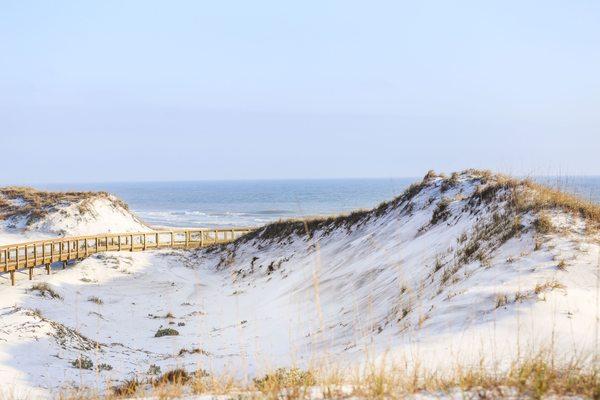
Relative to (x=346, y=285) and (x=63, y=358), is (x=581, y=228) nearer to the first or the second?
(x=346, y=285)

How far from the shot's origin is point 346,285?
16.0 metres

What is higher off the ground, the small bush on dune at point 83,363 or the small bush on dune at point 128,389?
the small bush on dune at point 128,389

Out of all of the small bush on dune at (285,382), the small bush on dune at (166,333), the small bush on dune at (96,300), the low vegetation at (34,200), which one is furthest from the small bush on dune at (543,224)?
the low vegetation at (34,200)

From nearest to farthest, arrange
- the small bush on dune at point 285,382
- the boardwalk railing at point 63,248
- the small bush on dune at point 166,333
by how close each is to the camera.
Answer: the small bush on dune at point 285,382 < the small bush on dune at point 166,333 < the boardwalk railing at point 63,248

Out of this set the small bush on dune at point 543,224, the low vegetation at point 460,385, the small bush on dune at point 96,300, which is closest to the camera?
the low vegetation at point 460,385

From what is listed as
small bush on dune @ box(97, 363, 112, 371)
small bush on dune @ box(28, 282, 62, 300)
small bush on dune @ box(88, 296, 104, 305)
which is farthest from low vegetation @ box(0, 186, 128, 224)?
small bush on dune @ box(97, 363, 112, 371)

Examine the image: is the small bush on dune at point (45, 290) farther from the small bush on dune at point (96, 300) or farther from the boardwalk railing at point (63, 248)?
the boardwalk railing at point (63, 248)

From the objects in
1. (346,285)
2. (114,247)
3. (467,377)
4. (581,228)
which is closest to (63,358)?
(346,285)

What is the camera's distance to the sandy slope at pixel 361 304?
25.2 feet

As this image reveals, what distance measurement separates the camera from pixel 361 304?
13102mm

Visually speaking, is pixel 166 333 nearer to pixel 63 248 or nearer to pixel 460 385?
pixel 460 385

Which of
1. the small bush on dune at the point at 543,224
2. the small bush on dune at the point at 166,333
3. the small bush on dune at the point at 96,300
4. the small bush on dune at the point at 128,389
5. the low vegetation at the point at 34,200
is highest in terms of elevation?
the small bush on dune at the point at 543,224

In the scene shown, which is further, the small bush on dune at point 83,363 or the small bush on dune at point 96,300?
the small bush on dune at point 96,300

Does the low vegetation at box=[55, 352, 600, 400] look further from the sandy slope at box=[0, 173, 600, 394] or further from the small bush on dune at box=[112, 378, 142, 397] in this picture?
the small bush on dune at box=[112, 378, 142, 397]
